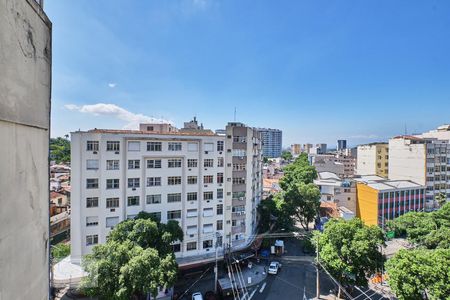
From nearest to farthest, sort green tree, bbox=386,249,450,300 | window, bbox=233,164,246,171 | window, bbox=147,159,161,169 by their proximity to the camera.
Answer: green tree, bbox=386,249,450,300 → window, bbox=147,159,161,169 → window, bbox=233,164,246,171

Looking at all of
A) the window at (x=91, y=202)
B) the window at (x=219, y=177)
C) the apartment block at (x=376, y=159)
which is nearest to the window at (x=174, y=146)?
the window at (x=219, y=177)

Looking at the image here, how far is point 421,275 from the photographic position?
41.1ft

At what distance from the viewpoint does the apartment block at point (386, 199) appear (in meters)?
33.8

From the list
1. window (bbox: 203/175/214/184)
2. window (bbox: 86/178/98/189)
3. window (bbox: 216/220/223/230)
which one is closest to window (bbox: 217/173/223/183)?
window (bbox: 203/175/214/184)

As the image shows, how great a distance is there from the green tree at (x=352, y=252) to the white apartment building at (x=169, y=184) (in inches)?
389

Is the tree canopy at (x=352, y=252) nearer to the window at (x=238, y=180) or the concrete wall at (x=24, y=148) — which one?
the window at (x=238, y=180)

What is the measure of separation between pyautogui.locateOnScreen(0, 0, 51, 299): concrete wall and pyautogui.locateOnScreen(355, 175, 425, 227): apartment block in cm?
3943

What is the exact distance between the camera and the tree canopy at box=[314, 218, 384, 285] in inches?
651

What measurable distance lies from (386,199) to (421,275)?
82.9 feet

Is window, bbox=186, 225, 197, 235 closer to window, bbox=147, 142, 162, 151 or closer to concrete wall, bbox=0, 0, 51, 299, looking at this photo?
window, bbox=147, 142, 162, 151

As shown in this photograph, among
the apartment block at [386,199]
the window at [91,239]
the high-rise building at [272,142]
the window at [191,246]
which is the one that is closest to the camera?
the window at [91,239]

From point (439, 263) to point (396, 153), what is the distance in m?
39.2

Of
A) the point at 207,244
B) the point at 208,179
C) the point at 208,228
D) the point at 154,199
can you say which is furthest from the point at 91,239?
the point at 208,179

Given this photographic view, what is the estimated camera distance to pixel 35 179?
240 centimetres
